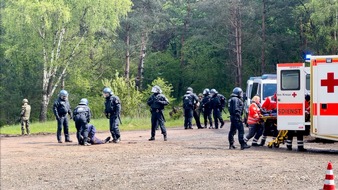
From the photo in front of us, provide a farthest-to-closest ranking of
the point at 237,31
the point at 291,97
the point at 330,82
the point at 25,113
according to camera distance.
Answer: the point at 237,31 < the point at 25,113 < the point at 291,97 < the point at 330,82

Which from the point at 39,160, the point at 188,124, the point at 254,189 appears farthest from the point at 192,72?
the point at 254,189

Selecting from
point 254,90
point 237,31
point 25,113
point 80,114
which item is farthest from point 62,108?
point 237,31

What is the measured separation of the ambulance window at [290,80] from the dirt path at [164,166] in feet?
6.10

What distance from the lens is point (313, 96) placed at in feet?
57.8

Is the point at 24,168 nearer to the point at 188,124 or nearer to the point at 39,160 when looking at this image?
the point at 39,160

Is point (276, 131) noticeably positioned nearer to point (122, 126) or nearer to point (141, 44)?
point (122, 126)

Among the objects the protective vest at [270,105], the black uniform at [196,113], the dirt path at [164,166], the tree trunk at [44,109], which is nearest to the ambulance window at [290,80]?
the protective vest at [270,105]

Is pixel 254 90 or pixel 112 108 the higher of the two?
pixel 254 90

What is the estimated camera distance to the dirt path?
1270 centimetres

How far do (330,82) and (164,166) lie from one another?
5342 mm

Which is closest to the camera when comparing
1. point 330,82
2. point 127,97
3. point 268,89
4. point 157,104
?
point 330,82

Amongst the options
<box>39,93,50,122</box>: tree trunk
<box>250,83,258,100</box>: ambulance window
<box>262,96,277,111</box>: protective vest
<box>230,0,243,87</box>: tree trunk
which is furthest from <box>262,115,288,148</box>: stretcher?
<box>230,0,243,87</box>: tree trunk

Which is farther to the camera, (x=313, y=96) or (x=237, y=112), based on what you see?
(x=237, y=112)

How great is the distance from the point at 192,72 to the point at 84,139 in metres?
46.2
